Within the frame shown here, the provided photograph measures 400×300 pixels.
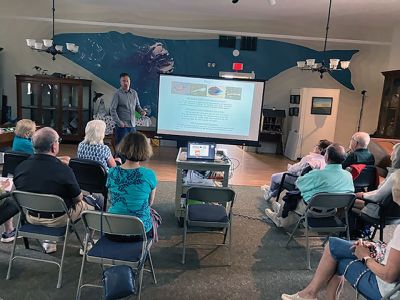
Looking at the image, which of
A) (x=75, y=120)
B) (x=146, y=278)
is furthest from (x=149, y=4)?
(x=146, y=278)

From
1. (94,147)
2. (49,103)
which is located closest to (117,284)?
(94,147)

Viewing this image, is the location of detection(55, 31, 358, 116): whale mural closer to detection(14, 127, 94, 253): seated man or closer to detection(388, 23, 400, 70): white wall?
detection(388, 23, 400, 70): white wall

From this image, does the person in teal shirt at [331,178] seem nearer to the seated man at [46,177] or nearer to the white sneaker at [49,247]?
the seated man at [46,177]

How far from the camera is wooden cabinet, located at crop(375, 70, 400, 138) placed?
23.1 ft

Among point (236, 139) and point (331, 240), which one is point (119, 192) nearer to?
point (331, 240)

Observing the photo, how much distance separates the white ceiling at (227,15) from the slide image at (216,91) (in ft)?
10.9

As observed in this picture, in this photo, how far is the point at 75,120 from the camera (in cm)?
789

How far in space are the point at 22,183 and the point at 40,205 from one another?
0.77ft

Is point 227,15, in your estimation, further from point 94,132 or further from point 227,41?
point 94,132

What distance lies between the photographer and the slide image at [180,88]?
12.9 feet

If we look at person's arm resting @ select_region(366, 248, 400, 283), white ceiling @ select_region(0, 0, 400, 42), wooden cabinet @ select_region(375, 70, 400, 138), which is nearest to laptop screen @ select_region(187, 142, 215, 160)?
person's arm resting @ select_region(366, 248, 400, 283)

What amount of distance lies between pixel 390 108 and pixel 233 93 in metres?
5.11

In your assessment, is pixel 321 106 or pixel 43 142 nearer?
pixel 43 142

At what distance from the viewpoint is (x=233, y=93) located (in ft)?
12.8
